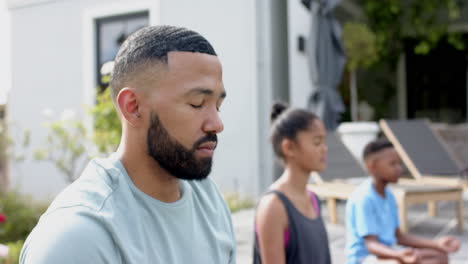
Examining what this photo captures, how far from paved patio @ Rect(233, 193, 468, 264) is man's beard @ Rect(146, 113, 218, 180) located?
260 centimetres

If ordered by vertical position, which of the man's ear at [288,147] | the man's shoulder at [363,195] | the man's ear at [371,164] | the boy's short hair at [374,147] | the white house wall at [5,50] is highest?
the white house wall at [5,50]

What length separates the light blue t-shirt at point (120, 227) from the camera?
84 centimetres

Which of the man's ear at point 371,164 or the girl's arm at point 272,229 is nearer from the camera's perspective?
the girl's arm at point 272,229

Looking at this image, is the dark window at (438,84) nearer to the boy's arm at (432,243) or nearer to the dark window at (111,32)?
the dark window at (111,32)

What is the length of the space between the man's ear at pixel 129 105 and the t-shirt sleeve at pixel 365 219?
5.99 feet

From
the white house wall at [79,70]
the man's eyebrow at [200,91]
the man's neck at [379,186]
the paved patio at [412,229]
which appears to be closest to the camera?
the man's eyebrow at [200,91]

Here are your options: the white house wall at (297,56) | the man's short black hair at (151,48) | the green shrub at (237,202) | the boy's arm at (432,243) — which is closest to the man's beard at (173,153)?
the man's short black hair at (151,48)

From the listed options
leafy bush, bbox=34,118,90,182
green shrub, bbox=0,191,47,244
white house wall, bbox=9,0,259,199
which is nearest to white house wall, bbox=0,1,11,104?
white house wall, bbox=9,0,259,199

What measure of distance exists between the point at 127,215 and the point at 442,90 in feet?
35.9

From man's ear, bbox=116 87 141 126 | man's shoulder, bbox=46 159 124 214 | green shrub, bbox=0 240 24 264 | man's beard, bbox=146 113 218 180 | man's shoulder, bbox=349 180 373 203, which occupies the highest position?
man's ear, bbox=116 87 141 126

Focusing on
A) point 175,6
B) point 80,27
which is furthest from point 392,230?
point 80,27

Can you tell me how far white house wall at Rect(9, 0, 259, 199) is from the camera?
656cm

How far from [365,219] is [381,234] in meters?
0.15

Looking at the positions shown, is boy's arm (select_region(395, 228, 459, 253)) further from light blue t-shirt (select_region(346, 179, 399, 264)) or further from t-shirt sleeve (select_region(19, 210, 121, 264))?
t-shirt sleeve (select_region(19, 210, 121, 264))
